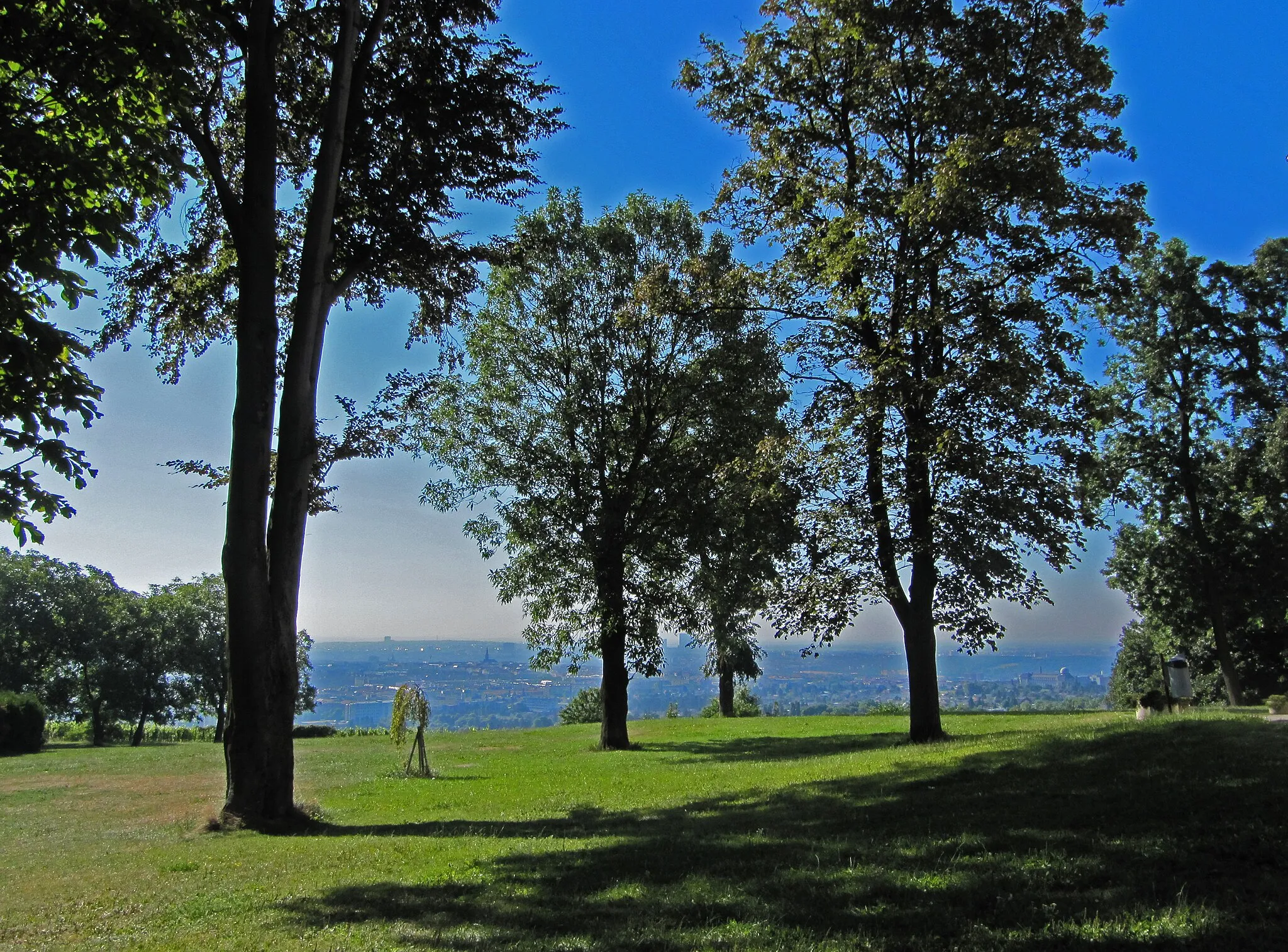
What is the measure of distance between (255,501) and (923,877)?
33.6ft

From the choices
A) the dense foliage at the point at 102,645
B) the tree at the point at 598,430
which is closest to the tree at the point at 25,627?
the dense foliage at the point at 102,645

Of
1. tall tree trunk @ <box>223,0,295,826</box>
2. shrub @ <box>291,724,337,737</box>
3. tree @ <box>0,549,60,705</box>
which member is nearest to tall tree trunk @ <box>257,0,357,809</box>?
tall tree trunk @ <box>223,0,295,826</box>

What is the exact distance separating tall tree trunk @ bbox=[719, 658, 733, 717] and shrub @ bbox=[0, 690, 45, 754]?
28335 mm

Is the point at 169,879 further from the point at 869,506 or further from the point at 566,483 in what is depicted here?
the point at 566,483

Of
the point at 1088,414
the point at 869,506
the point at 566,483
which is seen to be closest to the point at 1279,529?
the point at 1088,414

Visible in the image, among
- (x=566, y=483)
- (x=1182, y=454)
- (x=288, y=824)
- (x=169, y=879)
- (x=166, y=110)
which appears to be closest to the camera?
(x=169, y=879)

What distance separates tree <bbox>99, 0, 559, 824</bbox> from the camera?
12.2 meters

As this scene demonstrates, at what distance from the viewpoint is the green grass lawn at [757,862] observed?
5000 millimetres

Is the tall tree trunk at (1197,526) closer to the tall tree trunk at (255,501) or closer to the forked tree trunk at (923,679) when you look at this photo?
the forked tree trunk at (923,679)

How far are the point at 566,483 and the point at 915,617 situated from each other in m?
11.0

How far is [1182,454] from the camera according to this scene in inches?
1199

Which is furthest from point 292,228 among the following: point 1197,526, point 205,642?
point 205,642

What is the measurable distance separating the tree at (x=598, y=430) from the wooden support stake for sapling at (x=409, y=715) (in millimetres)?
4350

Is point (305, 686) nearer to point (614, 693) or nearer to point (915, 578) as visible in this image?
point (614, 693)
